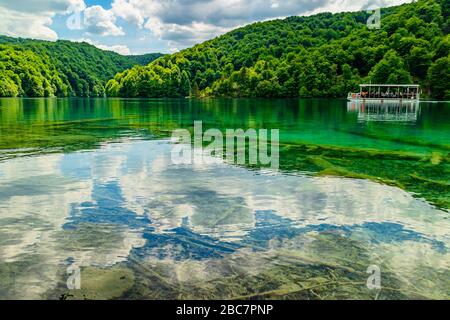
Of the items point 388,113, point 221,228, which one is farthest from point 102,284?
point 388,113

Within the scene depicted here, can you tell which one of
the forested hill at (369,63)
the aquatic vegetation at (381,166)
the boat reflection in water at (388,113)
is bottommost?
the aquatic vegetation at (381,166)

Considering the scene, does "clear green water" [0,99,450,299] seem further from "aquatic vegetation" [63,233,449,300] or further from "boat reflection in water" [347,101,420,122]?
"boat reflection in water" [347,101,420,122]

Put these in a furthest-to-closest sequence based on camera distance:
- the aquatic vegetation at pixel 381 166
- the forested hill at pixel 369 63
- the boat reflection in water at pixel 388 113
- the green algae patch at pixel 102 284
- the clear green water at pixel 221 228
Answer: the forested hill at pixel 369 63 < the boat reflection in water at pixel 388 113 < the aquatic vegetation at pixel 381 166 < the clear green water at pixel 221 228 < the green algae patch at pixel 102 284

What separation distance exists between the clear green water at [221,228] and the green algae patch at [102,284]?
0.07 ft

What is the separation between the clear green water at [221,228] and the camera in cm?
723

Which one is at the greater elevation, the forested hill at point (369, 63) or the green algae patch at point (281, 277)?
the forested hill at point (369, 63)

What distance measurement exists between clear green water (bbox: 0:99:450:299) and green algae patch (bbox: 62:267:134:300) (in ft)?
0.07

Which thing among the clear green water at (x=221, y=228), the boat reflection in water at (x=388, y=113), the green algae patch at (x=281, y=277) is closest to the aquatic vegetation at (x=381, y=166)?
the clear green water at (x=221, y=228)

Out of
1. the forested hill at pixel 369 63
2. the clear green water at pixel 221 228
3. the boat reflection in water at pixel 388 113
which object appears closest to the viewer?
the clear green water at pixel 221 228

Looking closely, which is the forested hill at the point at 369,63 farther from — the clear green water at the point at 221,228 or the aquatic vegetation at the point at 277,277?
the aquatic vegetation at the point at 277,277

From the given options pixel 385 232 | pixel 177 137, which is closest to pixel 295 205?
pixel 385 232

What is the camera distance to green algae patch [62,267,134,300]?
6778mm
